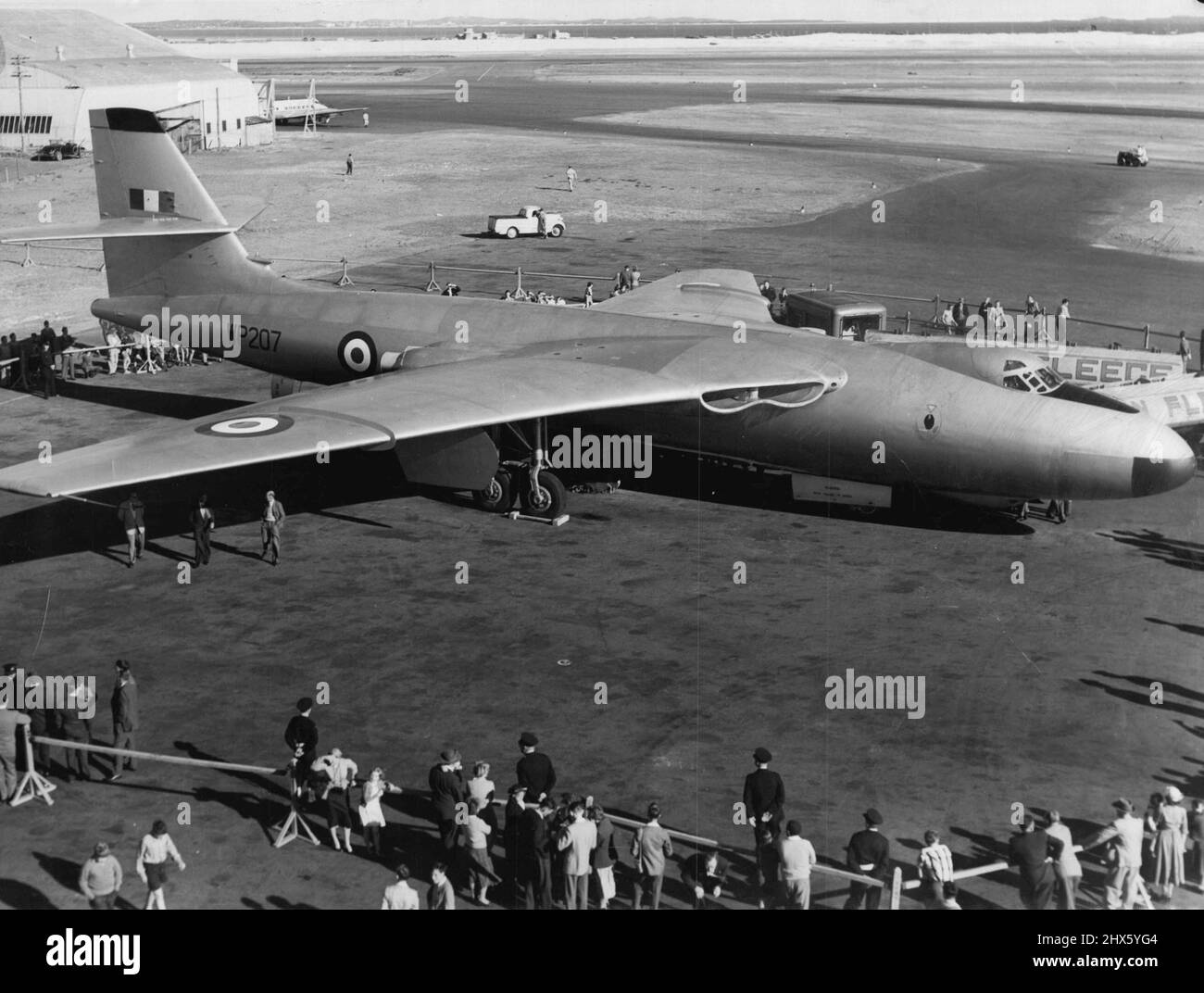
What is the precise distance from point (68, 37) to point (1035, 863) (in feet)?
335

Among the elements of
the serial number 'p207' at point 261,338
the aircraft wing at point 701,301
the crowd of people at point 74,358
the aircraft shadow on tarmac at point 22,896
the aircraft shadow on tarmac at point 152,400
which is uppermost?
the aircraft wing at point 701,301

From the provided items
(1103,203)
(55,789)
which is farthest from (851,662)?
(1103,203)

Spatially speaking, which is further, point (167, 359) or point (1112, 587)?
point (167, 359)

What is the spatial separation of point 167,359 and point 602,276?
2171 centimetres

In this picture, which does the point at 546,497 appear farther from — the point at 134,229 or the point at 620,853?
the point at 134,229

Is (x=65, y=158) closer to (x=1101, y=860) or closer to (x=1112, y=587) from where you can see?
(x=1112, y=587)

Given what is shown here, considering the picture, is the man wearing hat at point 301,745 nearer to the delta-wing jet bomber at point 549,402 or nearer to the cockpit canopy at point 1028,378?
the delta-wing jet bomber at point 549,402

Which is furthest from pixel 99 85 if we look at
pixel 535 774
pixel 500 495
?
pixel 535 774

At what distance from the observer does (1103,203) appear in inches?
2963

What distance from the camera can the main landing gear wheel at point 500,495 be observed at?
1089 inches

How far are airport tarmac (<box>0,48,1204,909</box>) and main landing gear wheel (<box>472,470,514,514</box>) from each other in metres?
0.36

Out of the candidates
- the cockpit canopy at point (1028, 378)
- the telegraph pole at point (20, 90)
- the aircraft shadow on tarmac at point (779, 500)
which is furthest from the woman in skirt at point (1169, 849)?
the telegraph pole at point (20, 90)

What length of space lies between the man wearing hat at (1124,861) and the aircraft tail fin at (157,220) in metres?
24.4

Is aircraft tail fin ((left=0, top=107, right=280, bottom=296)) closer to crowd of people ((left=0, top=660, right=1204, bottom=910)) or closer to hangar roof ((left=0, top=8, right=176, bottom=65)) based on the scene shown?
crowd of people ((left=0, top=660, right=1204, bottom=910))
